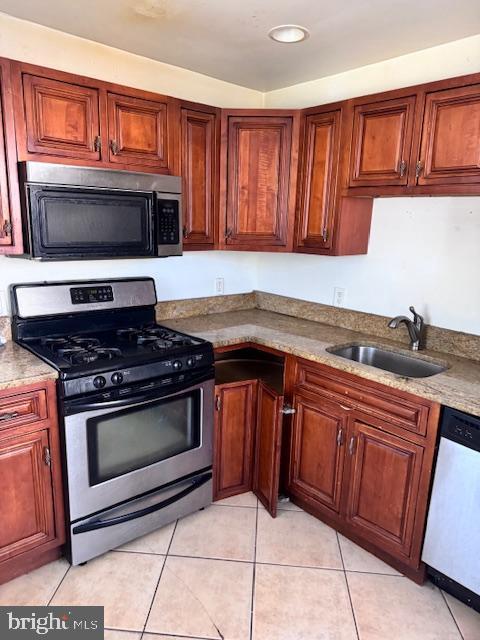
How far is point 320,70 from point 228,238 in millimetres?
1070

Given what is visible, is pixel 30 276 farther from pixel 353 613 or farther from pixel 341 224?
pixel 353 613

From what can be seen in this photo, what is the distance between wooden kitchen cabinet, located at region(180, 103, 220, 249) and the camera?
2.38 meters

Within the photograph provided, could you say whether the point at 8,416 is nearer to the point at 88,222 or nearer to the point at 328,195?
the point at 88,222

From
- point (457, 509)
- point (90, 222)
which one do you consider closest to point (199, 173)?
point (90, 222)

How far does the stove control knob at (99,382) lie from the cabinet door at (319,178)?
4.47 ft

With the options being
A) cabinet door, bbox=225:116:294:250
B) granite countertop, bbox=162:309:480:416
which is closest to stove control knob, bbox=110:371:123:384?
granite countertop, bbox=162:309:480:416

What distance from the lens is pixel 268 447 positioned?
7.61ft

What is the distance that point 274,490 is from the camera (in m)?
2.28

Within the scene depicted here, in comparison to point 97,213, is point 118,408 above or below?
below

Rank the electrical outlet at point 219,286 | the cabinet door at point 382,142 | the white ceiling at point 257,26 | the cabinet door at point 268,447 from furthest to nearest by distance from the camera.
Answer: the electrical outlet at point 219,286 < the cabinet door at point 268,447 < the cabinet door at point 382,142 < the white ceiling at point 257,26

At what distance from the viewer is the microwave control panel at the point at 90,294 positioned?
2.33 metres

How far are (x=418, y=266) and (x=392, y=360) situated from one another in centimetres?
51

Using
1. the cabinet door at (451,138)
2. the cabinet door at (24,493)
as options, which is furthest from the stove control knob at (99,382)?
the cabinet door at (451,138)

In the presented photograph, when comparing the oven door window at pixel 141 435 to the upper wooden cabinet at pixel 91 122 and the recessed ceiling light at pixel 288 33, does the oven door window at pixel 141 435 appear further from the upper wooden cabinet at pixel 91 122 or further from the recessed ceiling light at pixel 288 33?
the recessed ceiling light at pixel 288 33
